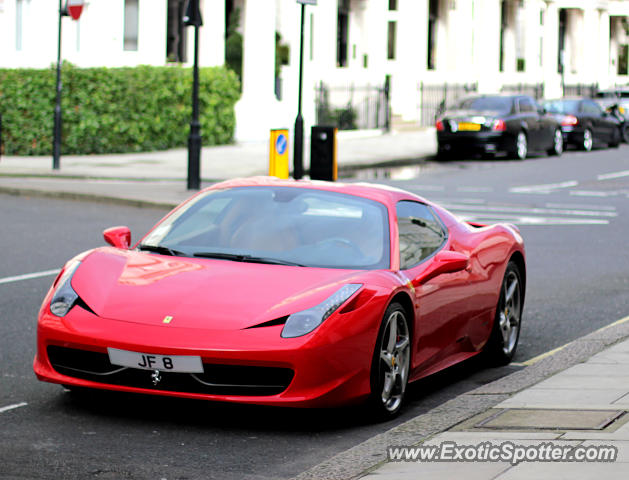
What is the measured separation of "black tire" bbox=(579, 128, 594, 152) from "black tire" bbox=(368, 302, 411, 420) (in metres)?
32.0

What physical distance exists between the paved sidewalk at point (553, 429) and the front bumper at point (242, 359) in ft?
2.23

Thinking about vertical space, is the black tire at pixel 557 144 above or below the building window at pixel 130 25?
below

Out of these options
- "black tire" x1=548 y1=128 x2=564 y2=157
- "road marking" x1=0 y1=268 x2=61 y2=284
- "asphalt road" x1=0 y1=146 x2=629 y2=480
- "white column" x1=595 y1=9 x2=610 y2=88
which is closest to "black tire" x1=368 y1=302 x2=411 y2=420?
"asphalt road" x1=0 y1=146 x2=629 y2=480

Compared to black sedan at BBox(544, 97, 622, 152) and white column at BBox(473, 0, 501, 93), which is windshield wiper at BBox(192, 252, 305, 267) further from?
white column at BBox(473, 0, 501, 93)

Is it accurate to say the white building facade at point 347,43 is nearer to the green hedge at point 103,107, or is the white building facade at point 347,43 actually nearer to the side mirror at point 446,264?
the green hedge at point 103,107

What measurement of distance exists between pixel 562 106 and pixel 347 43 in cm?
879

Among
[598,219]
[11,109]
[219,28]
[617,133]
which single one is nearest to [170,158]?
[11,109]

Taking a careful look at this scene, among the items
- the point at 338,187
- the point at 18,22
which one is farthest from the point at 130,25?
the point at 338,187

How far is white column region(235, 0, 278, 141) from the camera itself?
117 ft

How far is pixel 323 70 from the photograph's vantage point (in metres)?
41.5

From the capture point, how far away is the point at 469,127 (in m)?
32.2

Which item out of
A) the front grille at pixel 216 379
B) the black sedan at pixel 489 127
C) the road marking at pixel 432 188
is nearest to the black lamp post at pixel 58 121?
the road marking at pixel 432 188

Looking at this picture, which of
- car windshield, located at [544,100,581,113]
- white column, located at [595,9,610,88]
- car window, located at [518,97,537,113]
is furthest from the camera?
white column, located at [595,9,610,88]

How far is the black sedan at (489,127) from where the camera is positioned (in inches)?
1268
